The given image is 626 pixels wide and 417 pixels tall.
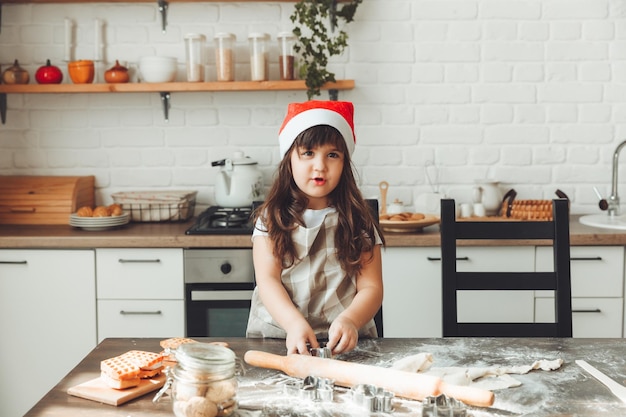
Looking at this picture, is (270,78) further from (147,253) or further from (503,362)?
(503,362)

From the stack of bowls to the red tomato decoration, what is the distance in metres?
0.07

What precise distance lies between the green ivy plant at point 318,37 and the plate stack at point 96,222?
96 centimetres

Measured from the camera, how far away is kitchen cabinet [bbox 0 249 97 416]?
3.04 m

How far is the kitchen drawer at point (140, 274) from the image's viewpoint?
3027 millimetres

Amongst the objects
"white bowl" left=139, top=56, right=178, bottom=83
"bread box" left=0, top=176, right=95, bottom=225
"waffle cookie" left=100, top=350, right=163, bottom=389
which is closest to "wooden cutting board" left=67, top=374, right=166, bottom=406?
"waffle cookie" left=100, top=350, right=163, bottom=389

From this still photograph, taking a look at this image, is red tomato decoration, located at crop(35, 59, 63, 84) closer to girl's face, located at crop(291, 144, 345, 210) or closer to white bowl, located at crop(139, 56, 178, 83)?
white bowl, located at crop(139, 56, 178, 83)

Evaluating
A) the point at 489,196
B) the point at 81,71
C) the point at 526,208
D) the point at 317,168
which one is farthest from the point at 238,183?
the point at 317,168

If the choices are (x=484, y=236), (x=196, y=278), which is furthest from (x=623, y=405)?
(x=196, y=278)

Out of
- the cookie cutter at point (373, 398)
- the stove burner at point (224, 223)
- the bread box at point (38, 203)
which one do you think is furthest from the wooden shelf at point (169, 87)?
the cookie cutter at point (373, 398)

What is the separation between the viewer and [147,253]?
3.03 m

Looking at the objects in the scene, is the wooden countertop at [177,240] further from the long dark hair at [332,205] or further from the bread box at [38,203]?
the long dark hair at [332,205]

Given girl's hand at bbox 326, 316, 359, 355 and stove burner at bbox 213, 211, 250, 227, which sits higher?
stove burner at bbox 213, 211, 250, 227

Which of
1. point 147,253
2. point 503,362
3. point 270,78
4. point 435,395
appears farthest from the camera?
point 270,78

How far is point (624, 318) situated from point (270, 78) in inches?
71.6
